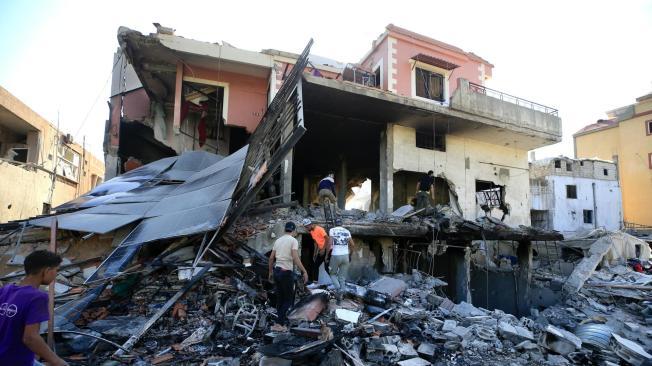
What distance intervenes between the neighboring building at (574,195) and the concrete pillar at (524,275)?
16964 mm

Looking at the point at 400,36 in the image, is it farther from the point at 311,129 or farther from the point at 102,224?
the point at 102,224

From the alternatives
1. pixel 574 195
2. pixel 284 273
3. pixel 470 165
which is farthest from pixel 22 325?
pixel 574 195

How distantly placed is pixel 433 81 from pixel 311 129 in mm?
5274

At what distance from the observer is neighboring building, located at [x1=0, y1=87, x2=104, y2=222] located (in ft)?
48.3

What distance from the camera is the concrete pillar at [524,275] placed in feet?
45.9

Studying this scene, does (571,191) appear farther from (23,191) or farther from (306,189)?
(23,191)

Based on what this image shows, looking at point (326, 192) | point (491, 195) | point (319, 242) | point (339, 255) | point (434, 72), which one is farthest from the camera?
point (491, 195)

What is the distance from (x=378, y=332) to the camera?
18.7ft

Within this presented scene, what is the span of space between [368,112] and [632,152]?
1106 inches

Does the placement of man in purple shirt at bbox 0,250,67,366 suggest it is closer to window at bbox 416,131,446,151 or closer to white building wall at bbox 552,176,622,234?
window at bbox 416,131,446,151

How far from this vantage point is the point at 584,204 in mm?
29438

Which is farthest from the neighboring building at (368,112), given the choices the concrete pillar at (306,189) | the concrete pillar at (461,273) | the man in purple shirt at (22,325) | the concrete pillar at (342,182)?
the man in purple shirt at (22,325)

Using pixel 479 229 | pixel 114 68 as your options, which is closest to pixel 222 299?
pixel 479 229

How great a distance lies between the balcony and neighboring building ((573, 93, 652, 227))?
64.7 feet
